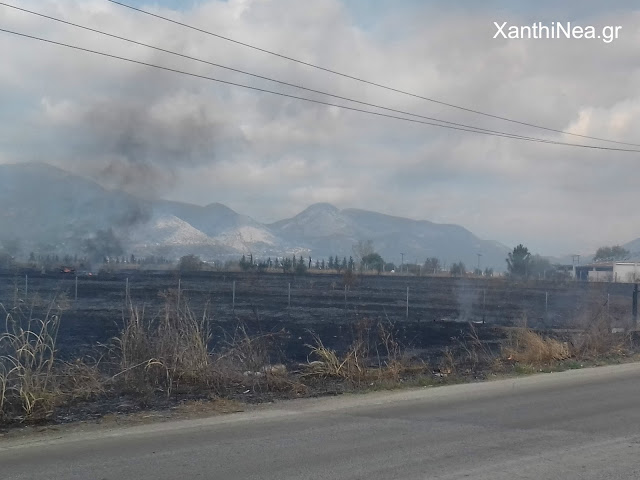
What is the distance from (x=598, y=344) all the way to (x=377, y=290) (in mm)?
31127

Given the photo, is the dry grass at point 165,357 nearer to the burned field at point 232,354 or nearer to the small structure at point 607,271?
the burned field at point 232,354

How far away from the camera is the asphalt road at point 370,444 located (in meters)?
7.11

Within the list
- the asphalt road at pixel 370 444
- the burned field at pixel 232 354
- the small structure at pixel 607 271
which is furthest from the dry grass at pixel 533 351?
the small structure at pixel 607 271

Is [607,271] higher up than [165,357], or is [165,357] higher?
[607,271]

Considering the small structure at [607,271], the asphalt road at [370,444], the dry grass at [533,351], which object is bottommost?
the asphalt road at [370,444]

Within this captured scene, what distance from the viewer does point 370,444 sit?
27.2 feet

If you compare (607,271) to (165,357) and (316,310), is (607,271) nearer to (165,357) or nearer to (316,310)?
(316,310)

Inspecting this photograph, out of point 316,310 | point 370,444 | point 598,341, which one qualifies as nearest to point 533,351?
point 598,341

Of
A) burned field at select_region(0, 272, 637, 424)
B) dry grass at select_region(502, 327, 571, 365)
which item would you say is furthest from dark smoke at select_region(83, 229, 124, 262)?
dry grass at select_region(502, 327, 571, 365)

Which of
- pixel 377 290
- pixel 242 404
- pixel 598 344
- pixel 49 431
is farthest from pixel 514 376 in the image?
pixel 377 290

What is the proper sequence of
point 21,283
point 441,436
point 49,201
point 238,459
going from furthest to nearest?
point 49,201 < point 21,283 < point 441,436 < point 238,459

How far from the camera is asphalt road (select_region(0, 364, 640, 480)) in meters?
7.11

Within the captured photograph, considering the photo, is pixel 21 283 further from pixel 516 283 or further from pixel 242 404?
pixel 516 283

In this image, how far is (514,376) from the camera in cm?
1402
